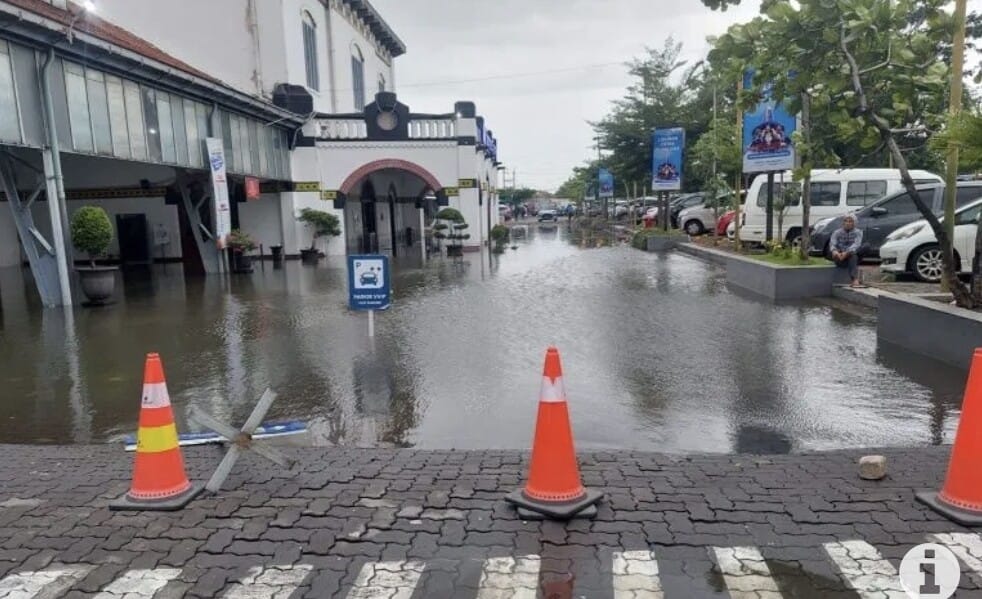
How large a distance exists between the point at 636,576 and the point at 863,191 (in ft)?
53.5

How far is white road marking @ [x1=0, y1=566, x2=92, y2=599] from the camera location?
118 inches

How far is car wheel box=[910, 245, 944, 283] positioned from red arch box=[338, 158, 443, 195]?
17.0 m

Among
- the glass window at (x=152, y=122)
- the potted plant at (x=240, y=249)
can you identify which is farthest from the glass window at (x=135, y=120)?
the potted plant at (x=240, y=249)

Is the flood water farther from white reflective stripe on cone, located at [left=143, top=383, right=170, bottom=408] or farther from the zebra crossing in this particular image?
the zebra crossing

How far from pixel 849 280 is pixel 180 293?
12763 millimetres

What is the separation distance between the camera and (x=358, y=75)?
32938 mm

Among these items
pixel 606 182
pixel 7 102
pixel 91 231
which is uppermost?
pixel 7 102

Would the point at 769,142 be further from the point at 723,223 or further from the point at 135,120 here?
the point at 135,120

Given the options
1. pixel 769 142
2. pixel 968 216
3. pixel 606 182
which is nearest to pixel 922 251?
pixel 968 216

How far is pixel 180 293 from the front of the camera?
14711 mm

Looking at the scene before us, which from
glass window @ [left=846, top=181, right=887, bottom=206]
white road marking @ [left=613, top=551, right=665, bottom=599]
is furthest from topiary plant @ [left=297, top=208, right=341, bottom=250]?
white road marking @ [left=613, top=551, right=665, bottom=599]

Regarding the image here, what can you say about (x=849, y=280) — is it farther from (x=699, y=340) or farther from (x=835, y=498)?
(x=835, y=498)

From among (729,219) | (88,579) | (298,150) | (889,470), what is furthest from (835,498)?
(298,150)

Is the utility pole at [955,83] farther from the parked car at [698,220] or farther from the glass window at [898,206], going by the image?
the parked car at [698,220]
